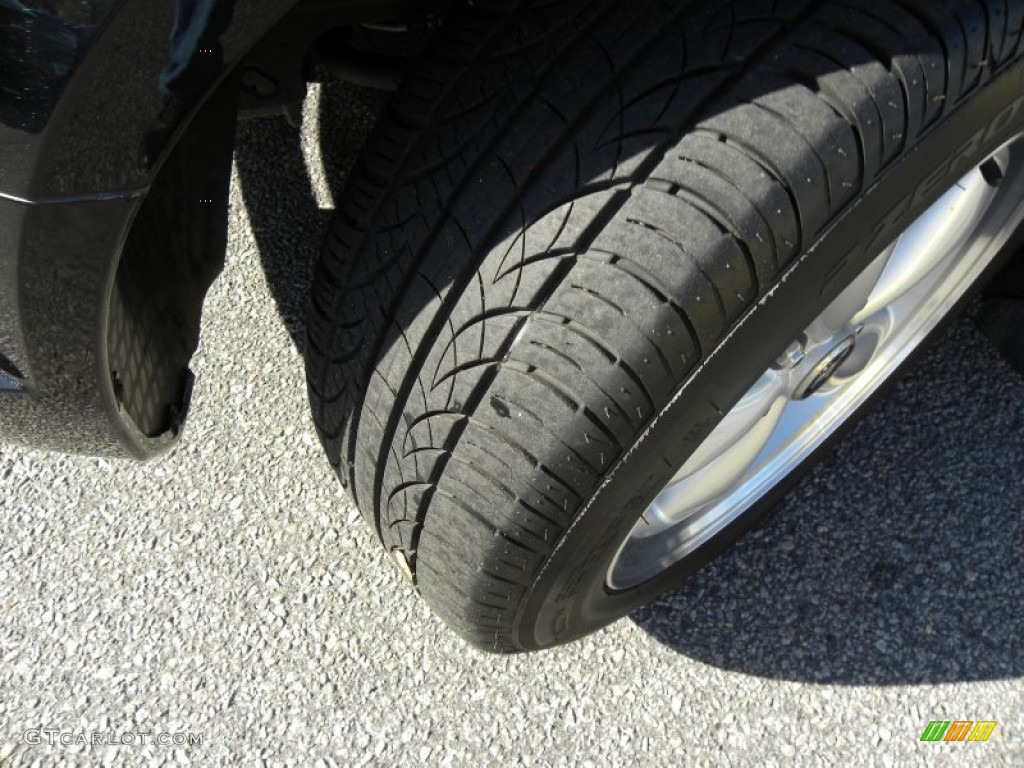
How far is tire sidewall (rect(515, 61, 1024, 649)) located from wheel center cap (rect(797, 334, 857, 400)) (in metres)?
0.48

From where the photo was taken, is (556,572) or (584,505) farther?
(556,572)

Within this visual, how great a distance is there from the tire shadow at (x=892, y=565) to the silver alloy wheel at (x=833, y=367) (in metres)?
0.19

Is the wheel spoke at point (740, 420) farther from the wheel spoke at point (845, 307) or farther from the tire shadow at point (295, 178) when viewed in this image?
the tire shadow at point (295, 178)

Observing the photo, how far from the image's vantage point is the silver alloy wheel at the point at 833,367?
155cm

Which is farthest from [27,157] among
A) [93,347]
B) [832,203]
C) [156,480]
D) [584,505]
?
[156,480]

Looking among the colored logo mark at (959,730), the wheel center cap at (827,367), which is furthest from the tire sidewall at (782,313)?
the colored logo mark at (959,730)

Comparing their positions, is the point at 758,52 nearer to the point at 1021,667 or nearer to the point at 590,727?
the point at 590,727

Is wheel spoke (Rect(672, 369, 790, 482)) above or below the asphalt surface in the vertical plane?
above

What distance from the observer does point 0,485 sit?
6.41 ft

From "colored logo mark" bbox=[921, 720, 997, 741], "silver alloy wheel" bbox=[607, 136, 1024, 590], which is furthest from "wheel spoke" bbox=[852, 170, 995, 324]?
"colored logo mark" bbox=[921, 720, 997, 741]

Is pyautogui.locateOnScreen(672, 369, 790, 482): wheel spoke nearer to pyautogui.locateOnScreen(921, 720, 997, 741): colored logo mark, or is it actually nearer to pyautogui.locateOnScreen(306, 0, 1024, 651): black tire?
pyautogui.locateOnScreen(306, 0, 1024, 651): black tire

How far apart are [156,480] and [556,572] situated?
106 centimetres

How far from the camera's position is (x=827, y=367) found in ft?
5.56

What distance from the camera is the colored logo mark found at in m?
1.70
